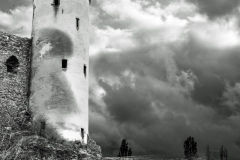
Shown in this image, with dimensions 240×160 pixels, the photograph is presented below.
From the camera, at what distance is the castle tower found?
29625mm

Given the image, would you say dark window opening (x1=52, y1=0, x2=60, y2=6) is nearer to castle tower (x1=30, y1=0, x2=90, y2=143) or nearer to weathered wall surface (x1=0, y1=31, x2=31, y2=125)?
castle tower (x1=30, y1=0, x2=90, y2=143)

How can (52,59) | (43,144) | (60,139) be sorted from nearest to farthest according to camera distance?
(43,144)
(60,139)
(52,59)

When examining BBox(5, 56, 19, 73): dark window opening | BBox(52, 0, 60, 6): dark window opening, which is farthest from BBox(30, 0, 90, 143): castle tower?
BBox(5, 56, 19, 73): dark window opening

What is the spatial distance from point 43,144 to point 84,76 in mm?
6724

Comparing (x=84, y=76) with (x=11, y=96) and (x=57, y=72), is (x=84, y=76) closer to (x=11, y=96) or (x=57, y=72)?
(x=57, y=72)

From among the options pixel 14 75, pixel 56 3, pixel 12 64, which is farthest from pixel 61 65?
pixel 56 3

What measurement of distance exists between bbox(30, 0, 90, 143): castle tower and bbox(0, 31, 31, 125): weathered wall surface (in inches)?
22.3

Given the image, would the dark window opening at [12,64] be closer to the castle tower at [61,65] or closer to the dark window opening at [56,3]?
the castle tower at [61,65]

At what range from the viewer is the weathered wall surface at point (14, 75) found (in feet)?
99.4

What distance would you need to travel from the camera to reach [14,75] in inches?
1224

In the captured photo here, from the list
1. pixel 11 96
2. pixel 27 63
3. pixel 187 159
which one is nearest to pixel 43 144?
pixel 11 96

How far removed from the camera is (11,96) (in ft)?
99.9

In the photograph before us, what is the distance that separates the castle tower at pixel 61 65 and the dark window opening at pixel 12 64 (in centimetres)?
115

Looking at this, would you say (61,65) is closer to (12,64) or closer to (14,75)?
(14,75)
